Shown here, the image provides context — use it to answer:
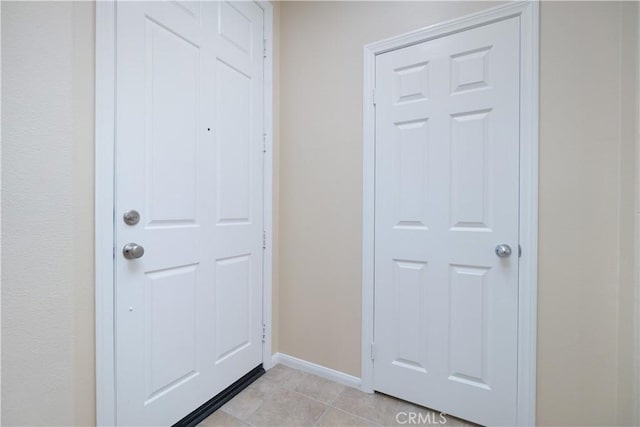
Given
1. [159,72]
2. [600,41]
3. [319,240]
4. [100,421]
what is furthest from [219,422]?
[600,41]

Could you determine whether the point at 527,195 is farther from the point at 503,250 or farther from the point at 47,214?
the point at 47,214

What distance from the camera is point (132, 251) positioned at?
3.85 feet

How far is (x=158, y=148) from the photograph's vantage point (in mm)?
1288

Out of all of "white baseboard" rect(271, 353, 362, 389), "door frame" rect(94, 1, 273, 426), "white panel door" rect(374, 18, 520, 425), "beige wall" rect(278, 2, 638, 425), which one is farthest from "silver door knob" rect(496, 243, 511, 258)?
"door frame" rect(94, 1, 273, 426)

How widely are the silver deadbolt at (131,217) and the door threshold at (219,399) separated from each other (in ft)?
3.31

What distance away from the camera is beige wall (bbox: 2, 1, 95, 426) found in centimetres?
90

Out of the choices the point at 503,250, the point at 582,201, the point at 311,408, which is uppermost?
the point at 582,201

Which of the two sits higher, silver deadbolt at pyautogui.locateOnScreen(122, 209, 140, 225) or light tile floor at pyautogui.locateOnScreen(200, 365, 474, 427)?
silver deadbolt at pyautogui.locateOnScreen(122, 209, 140, 225)

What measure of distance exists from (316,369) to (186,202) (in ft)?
4.41

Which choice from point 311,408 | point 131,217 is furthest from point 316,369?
point 131,217

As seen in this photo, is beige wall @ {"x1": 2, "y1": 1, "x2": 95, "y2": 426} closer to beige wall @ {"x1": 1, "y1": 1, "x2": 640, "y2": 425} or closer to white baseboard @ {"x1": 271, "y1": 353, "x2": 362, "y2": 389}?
beige wall @ {"x1": 1, "y1": 1, "x2": 640, "y2": 425}

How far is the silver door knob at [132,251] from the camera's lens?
117cm

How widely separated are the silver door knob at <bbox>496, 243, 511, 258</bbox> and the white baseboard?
110 cm

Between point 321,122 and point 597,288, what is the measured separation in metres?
1.63
